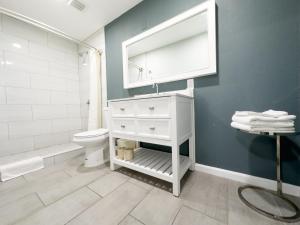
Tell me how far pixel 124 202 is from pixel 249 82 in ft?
4.82

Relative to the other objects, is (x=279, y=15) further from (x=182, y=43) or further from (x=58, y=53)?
(x=58, y=53)

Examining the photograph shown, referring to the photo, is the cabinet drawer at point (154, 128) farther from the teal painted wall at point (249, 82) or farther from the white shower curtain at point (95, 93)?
the white shower curtain at point (95, 93)

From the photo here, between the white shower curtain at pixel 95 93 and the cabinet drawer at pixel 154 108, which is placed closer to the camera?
the cabinet drawer at pixel 154 108

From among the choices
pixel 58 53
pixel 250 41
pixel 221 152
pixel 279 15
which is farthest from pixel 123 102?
pixel 58 53

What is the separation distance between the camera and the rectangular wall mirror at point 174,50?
129 cm

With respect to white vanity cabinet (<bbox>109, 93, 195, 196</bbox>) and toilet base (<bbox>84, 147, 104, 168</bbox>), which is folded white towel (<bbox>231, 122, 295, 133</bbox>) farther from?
toilet base (<bbox>84, 147, 104, 168</bbox>)

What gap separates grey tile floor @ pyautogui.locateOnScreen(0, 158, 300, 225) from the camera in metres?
0.83

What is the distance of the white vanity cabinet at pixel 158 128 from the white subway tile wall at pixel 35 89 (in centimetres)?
153

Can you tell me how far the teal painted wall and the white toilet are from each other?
1127 millimetres

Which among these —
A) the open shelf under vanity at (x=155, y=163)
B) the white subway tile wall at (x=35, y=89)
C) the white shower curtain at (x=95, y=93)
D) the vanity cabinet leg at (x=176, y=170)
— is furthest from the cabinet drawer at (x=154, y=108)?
the white subway tile wall at (x=35, y=89)

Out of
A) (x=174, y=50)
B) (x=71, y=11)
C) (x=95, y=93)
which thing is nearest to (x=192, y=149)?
(x=174, y=50)

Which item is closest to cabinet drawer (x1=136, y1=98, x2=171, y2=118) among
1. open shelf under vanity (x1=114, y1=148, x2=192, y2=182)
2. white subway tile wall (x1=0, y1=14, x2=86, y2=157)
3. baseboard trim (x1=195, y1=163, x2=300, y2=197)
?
open shelf under vanity (x1=114, y1=148, x2=192, y2=182)

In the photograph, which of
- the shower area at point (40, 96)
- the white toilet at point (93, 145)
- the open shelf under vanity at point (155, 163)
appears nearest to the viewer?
the open shelf under vanity at point (155, 163)

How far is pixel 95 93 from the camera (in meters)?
2.19
